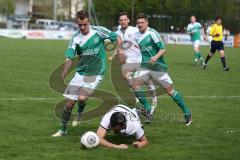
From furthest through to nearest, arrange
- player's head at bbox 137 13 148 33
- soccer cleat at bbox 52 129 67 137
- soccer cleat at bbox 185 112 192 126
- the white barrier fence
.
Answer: the white barrier fence < player's head at bbox 137 13 148 33 < soccer cleat at bbox 185 112 192 126 < soccer cleat at bbox 52 129 67 137

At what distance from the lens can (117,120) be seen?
318 inches

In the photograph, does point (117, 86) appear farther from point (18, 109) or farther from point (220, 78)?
point (220, 78)

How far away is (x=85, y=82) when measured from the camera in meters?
9.34

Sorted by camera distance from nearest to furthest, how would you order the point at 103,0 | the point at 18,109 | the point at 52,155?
the point at 52,155, the point at 18,109, the point at 103,0

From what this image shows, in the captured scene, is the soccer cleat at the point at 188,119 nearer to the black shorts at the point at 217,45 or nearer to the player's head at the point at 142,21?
the player's head at the point at 142,21

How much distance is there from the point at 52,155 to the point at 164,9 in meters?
64.4

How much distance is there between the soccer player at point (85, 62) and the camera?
9.13 m

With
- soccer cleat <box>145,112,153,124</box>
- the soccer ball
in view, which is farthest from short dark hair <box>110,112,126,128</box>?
soccer cleat <box>145,112,153,124</box>

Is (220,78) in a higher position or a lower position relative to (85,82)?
lower

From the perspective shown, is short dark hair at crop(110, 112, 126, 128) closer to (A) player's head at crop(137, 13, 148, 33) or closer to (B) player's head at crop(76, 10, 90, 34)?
(B) player's head at crop(76, 10, 90, 34)

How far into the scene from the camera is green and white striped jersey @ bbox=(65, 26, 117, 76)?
363 inches

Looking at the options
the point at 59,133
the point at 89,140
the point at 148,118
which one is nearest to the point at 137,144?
the point at 89,140

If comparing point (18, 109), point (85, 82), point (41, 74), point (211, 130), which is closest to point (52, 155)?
point (85, 82)

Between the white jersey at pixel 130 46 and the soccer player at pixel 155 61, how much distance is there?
1.66 meters
